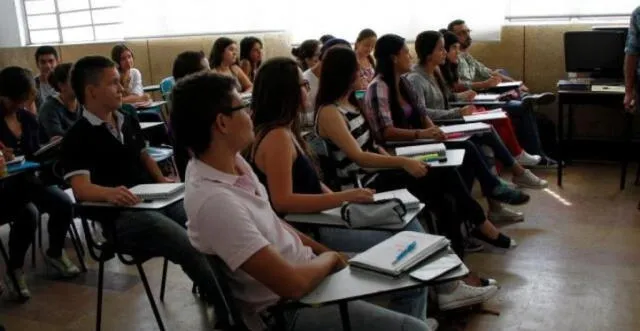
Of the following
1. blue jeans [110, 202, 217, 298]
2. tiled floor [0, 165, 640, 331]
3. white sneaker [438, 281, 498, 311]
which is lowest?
tiled floor [0, 165, 640, 331]

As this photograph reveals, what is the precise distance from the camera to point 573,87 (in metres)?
4.87

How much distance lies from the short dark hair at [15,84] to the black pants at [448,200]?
2.11 metres

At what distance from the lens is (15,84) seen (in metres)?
3.55

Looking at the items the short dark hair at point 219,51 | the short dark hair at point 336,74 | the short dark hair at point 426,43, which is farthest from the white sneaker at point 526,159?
the short dark hair at point 219,51

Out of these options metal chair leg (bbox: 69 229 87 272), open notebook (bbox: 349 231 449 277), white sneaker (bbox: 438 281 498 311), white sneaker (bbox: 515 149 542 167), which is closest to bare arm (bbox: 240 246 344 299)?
open notebook (bbox: 349 231 449 277)

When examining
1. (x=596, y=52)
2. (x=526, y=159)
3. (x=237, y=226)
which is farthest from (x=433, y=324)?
(x=596, y=52)

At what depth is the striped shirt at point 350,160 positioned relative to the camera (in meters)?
2.98

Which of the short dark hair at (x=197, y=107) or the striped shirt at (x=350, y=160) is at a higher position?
the short dark hair at (x=197, y=107)

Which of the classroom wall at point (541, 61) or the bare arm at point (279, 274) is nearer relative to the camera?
the bare arm at point (279, 274)

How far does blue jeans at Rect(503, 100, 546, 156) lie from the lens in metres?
5.20

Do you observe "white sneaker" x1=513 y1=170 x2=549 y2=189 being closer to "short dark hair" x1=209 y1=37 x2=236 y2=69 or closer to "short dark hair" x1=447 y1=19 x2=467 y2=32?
"short dark hair" x1=447 y1=19 x2=467 y2=32

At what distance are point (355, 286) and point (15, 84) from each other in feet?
8.87

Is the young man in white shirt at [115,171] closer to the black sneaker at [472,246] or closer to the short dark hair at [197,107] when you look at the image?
the short dark hair at [197,107]

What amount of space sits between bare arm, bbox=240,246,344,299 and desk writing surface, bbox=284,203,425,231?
534mm
